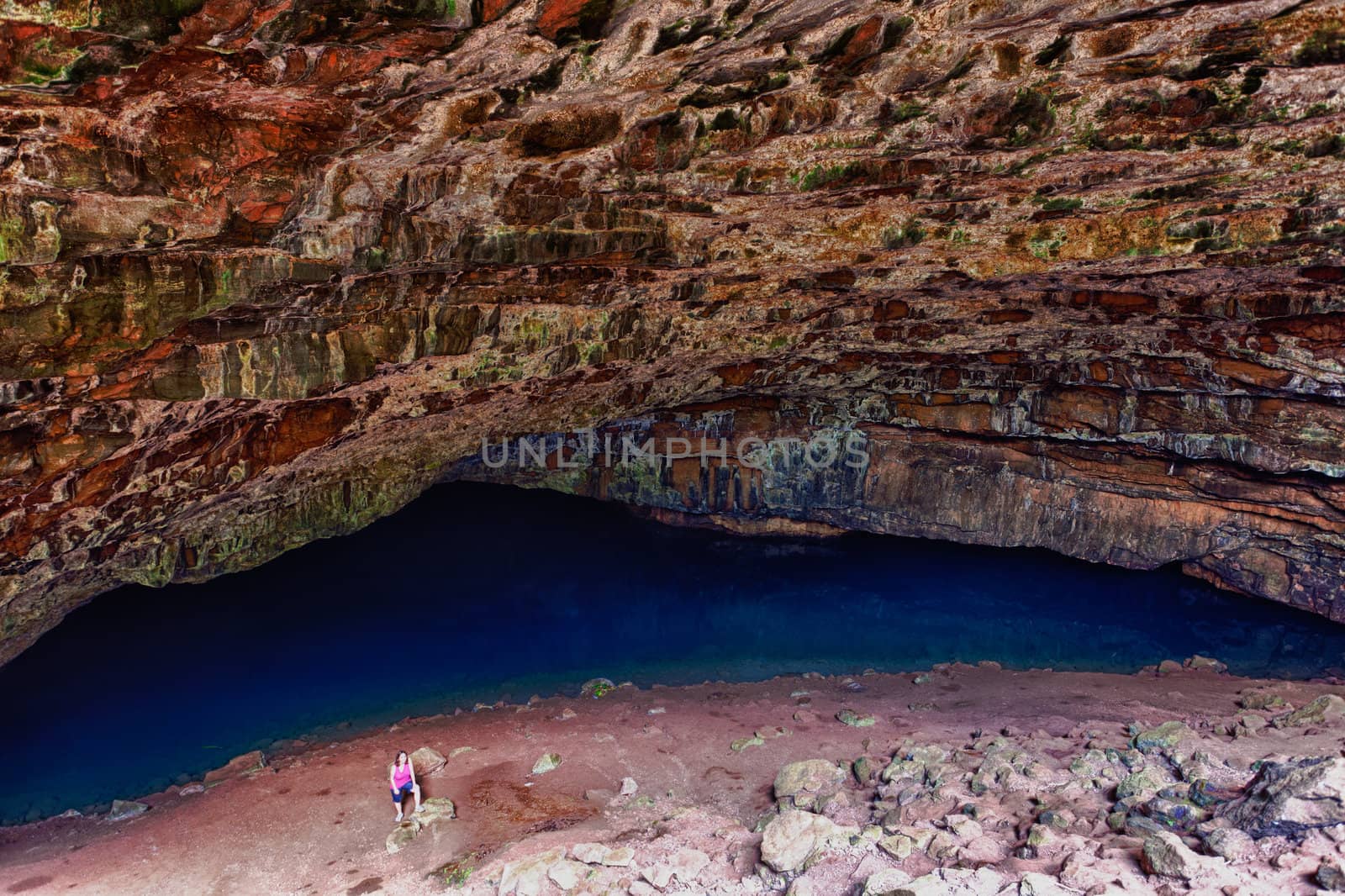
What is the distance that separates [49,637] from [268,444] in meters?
9.73

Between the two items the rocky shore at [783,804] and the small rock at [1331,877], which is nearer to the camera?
the small rock at [1331,877]

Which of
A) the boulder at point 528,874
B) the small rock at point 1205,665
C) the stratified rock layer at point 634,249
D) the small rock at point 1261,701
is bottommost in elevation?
the small rock at point 1205,665

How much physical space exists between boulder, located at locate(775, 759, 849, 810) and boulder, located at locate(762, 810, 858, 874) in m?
1.07

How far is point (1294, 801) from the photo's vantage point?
249 inches

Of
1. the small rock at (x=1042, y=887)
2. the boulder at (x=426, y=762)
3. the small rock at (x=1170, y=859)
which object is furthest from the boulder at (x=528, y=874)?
the small rock at (x=1170, y=859)

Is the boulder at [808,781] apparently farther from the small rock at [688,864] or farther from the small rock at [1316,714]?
the small rock at [1316,714]

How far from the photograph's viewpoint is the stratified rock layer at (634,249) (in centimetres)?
556

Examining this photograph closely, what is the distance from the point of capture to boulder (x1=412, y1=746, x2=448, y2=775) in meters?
10.4

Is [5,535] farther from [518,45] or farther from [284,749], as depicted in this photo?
[518,45]

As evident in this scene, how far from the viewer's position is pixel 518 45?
5551 millimetres

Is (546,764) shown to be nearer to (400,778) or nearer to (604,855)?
(400,778)

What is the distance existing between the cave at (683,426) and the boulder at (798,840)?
0.05 meters

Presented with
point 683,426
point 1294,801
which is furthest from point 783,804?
point 683,426

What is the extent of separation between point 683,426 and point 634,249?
10049 millimetres
